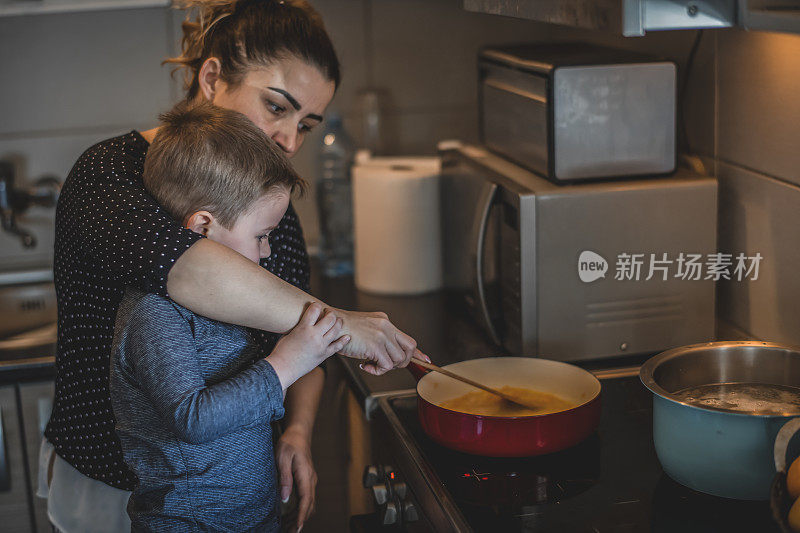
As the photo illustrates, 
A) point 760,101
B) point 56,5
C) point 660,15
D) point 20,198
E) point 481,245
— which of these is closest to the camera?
point 660,15

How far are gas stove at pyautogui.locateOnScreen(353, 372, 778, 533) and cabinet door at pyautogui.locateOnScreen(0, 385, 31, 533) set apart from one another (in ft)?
2.74

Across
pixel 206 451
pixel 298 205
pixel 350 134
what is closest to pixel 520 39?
pixel 350 134

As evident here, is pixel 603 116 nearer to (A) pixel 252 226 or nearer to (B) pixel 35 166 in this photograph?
(A) pixel 252 226

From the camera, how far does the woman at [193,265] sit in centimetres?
112

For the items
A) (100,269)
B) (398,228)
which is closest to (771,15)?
(100,269)

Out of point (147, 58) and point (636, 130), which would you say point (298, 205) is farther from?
point (636, 130)

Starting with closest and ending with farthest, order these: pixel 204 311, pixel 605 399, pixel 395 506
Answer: pixel 204 311, pixel 395 506, pixel 605 399

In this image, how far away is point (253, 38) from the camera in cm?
140

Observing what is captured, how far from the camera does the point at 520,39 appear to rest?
250 cm

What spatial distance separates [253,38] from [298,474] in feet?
2.15

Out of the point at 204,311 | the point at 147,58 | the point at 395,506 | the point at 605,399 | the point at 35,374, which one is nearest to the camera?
the point at 204,311

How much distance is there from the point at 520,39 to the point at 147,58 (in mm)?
967

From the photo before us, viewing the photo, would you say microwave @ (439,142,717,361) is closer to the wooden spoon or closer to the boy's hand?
the wooden spoon

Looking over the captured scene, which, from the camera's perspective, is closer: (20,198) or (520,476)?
(520,476)
